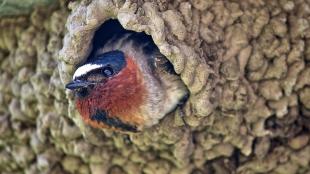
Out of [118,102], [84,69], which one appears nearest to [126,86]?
[118,102]

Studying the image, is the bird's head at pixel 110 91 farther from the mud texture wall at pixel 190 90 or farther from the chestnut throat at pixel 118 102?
the mud texture wall at pixel 190 90

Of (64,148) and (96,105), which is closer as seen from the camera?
(96,105)

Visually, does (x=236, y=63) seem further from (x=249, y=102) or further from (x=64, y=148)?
(x=64, y=148)

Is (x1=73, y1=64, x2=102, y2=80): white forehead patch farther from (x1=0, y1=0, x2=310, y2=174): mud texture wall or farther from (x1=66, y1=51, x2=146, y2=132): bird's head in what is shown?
(x1=0, y1=0, x2=310, y2=174): mud texture wall

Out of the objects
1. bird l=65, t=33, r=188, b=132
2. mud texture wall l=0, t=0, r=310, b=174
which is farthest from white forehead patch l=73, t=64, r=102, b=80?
mud texture wall l=0, t=0, r=310, b=174

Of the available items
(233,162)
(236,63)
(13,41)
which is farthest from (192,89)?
(13,41)

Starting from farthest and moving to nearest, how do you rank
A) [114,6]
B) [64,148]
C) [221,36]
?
[64,148], [221,36], [114,6]

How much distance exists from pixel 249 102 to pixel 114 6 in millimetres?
859

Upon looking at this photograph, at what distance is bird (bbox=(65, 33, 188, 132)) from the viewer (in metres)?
3.80

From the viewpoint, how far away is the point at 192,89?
3850 mm

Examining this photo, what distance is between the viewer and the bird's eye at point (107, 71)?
150 inches

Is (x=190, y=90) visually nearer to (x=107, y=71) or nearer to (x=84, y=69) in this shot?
(x=107, y=71)

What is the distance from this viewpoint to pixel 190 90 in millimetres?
3859

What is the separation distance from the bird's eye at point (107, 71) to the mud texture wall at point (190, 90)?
163 mm
